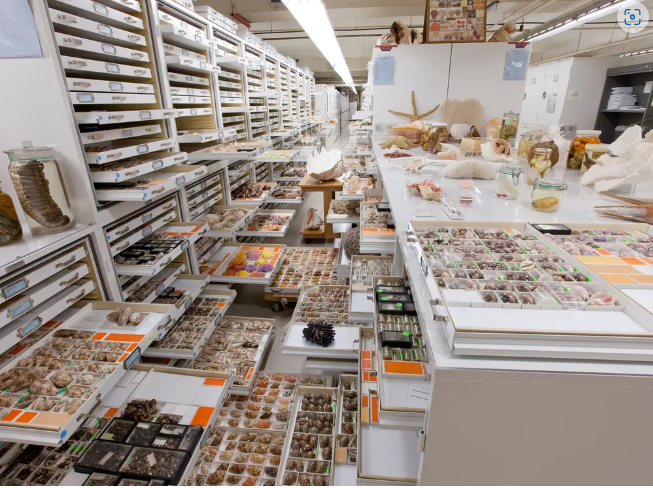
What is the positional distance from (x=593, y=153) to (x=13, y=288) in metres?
3.26

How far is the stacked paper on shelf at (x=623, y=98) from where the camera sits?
7.13 meters

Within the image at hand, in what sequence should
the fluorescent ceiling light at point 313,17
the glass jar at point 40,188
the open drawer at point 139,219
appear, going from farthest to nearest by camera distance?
the fluorescent ceiling light at point 313,17 < the open drawer at point 139,219 < the glass jar at point 40,188

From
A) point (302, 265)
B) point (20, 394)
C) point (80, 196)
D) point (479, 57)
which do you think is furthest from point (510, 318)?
point (479, 57)

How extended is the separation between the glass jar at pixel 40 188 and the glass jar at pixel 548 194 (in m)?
2.44

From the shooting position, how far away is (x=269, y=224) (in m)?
4.76

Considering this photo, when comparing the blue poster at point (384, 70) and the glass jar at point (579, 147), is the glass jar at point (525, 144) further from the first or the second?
the blue poster at point (384, 70)

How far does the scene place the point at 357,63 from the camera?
54.7 ft

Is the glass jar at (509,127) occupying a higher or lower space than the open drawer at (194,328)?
higher

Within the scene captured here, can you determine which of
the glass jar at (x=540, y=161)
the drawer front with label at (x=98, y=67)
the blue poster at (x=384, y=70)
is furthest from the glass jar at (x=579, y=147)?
the drawer front with label at (x=98, y=67)

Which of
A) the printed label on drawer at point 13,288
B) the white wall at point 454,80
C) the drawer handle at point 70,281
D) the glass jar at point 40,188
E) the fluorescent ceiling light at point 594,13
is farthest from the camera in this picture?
the fluorescent ceiling light at point 594,13

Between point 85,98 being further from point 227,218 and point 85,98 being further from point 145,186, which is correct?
point 227,218

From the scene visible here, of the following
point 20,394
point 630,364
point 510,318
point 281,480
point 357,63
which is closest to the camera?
point 630,364

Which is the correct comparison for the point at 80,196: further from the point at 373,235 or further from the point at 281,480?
the point at 281,480

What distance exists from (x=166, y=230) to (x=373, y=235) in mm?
1750
